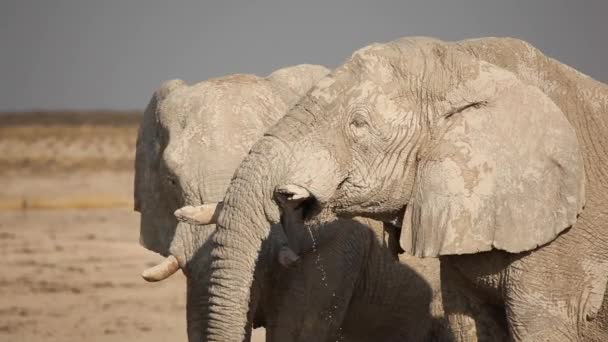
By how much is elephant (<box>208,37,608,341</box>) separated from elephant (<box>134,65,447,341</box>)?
1.16m

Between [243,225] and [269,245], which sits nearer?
[243,225]

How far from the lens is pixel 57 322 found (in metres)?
12.2

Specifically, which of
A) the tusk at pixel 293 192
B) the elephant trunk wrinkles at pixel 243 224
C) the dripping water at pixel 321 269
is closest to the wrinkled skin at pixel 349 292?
the dripping water at pixel 321 269

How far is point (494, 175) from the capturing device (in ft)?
17.5

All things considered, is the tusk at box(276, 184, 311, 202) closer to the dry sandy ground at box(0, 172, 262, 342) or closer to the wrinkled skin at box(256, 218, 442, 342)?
the wrinkled skin at box(256, 218, 442, 342)

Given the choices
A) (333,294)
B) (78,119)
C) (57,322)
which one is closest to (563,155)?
(333,294)

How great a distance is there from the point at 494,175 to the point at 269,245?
153 cm

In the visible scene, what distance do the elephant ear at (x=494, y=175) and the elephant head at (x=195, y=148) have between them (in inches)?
64.4

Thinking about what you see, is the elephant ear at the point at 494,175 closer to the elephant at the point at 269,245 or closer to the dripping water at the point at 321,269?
the elephant at the point at 269,245

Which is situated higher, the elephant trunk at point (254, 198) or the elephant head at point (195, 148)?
the elephant trunk at point (254, 198)

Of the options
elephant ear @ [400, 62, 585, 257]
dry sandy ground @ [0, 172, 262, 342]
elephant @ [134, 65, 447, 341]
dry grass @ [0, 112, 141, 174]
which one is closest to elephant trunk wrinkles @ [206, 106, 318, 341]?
elephant ear @ [400, 62, 585, 257]

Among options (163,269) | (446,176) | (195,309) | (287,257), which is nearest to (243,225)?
(446,176)

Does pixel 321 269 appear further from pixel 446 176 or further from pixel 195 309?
pixel 446 176

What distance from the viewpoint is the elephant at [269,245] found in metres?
6.87
